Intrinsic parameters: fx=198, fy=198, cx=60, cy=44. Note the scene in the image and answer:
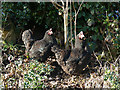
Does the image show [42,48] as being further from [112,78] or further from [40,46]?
[112,78]

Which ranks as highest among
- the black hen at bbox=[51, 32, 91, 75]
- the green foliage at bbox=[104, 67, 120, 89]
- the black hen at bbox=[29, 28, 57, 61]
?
the black hen at bbox=[29, 28, 57, 61]

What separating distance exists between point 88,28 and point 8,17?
209 cm

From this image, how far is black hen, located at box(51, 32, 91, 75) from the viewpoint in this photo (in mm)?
3766

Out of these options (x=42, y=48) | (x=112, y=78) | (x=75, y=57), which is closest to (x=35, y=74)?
(x=42, y=48)

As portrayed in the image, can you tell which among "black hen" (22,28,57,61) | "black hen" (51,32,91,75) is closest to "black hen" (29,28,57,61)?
"black hen" (22,28,57,61)

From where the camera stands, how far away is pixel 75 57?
12.4 feet

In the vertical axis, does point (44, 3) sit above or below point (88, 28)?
above

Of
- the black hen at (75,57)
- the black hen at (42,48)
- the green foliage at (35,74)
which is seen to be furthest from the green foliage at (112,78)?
the black hen at (42,48)

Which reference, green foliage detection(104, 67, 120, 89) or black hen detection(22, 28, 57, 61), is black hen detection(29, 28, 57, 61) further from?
green foliage detection(104, 67, 120, 89)

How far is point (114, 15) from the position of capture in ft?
16.2

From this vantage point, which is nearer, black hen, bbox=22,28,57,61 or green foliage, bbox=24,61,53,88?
green foliage, bbox=24,61,53,88

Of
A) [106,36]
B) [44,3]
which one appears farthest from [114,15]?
[44,3]

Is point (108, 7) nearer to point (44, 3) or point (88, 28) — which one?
point (88, 28)

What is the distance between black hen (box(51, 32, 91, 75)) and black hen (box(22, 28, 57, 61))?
14 cm
